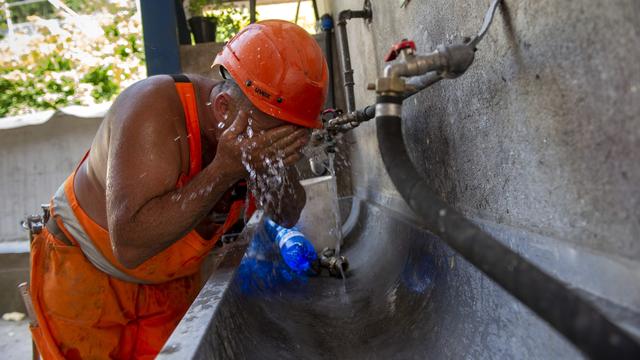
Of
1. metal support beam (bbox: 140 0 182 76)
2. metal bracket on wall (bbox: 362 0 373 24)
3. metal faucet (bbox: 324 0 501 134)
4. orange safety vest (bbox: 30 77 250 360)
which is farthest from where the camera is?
metal support beam (bbox: 140 0 182 76)

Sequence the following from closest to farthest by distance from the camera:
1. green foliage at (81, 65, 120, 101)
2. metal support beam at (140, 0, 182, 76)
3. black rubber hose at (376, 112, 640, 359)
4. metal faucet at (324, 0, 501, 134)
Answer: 1. black rubber hose at (376, 112, 640, 359)
2. metal faucet at (324, 0, 501, 134)
3. metal support beam at (140, 0, 182, 76)
4. green foliage at (81, 65, 120, 101)

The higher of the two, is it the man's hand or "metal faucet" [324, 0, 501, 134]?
"metal faucet" [324, 0, 501, 134]

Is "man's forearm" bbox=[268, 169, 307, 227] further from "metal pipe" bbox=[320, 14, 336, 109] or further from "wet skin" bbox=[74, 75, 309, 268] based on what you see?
"metal pipe" bbox=[320, 14, 336, 109]

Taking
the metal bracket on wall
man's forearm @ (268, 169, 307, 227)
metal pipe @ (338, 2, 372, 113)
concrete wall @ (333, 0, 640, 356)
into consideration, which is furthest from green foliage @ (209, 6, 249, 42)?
concrete wall @ (333, 0, 640, 356)

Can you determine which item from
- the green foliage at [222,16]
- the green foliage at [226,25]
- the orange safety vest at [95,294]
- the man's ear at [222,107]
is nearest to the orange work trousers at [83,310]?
the orange safety vest at [95,294]

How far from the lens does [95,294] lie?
1.62 meters

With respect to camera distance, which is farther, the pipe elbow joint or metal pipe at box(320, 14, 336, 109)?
metal pipe at box(320, 14, 336, 109)

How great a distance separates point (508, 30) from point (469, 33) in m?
0.18

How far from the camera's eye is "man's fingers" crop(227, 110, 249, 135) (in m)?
1.28

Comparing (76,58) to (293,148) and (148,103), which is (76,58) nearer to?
(148,103)

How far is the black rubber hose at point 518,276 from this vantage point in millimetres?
380

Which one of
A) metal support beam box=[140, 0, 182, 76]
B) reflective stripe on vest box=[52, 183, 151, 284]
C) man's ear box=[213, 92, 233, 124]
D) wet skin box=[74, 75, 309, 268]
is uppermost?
metal support beam box=[140, 0, 182, 76]

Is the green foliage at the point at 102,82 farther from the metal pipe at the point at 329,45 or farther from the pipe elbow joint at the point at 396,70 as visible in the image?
the pipe elbow joint at the point at 396,70

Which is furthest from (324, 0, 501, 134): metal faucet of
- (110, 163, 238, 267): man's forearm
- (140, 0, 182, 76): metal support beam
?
(140, 0, 182, 76): metal support beam
